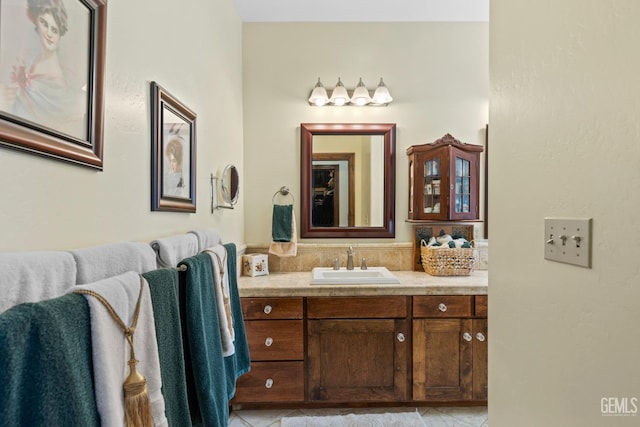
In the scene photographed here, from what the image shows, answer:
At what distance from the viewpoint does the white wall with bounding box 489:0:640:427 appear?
0.66m

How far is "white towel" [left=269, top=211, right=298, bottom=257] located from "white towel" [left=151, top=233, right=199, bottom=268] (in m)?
1.26

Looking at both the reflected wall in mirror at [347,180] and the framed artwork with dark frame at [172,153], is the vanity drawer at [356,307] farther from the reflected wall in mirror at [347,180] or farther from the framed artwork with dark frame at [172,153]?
the framed artwork with dark frame at [172,153]

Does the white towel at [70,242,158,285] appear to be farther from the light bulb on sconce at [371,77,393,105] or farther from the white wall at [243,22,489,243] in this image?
the light bulb on sconce at [371,77,393,105]

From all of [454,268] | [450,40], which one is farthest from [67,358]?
[450,40]

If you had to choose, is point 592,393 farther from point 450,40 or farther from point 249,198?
point 450,40

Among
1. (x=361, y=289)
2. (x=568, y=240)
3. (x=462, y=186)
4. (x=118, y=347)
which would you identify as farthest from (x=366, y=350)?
(x=118, y=347)

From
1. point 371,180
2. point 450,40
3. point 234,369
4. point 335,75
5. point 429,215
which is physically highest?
point 450,40

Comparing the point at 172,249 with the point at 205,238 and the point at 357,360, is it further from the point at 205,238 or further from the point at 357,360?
the point at 357,360

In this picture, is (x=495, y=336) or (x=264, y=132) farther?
(x=264, y=132)

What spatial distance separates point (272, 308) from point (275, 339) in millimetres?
193

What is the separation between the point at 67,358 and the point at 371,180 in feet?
7.47

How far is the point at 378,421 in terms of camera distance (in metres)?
1.97

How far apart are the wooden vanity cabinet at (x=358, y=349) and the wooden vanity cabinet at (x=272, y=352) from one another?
0.09 m

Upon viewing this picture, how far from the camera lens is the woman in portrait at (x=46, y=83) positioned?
0.64 m
